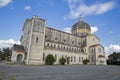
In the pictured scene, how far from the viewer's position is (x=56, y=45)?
1790 inches

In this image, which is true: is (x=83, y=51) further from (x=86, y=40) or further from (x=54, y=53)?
(x=54, y=53)

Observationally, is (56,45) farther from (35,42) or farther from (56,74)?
(56,74)

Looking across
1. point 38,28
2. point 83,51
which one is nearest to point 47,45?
point 38,28

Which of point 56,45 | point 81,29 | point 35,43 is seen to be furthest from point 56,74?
point 81,29

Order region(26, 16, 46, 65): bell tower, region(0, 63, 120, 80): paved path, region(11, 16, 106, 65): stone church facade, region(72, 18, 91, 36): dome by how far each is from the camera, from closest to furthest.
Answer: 1. region(0, 63, 120, 80): paved path
2. region(26, 16, 46, 65): bell tower
3. region(11, 16, 106, 65): stone church facade
4. region(72, 18, 91, 36): dome

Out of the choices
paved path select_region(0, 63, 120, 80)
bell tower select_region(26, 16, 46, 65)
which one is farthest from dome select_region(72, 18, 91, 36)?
paved path select_region(0, 63, 120, 80)

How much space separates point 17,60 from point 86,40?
28970mm

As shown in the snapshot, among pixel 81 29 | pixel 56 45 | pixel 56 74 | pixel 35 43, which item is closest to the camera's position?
pixel 56 74

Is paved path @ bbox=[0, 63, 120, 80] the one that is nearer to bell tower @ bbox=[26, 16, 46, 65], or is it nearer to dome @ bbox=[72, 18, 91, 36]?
bell tower @ bbox=[26, 16, 46, 65]

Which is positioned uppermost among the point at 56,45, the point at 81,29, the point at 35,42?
the point at 81,29

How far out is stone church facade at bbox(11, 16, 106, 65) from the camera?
38.1 meters

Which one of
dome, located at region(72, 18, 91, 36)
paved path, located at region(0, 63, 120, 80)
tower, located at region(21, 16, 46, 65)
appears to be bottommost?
paved path, located at region(0, 63, 120, 80)

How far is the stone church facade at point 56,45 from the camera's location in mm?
38062

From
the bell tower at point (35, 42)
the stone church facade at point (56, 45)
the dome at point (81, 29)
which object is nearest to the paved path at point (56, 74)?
the bell tower at point (35, 42)
